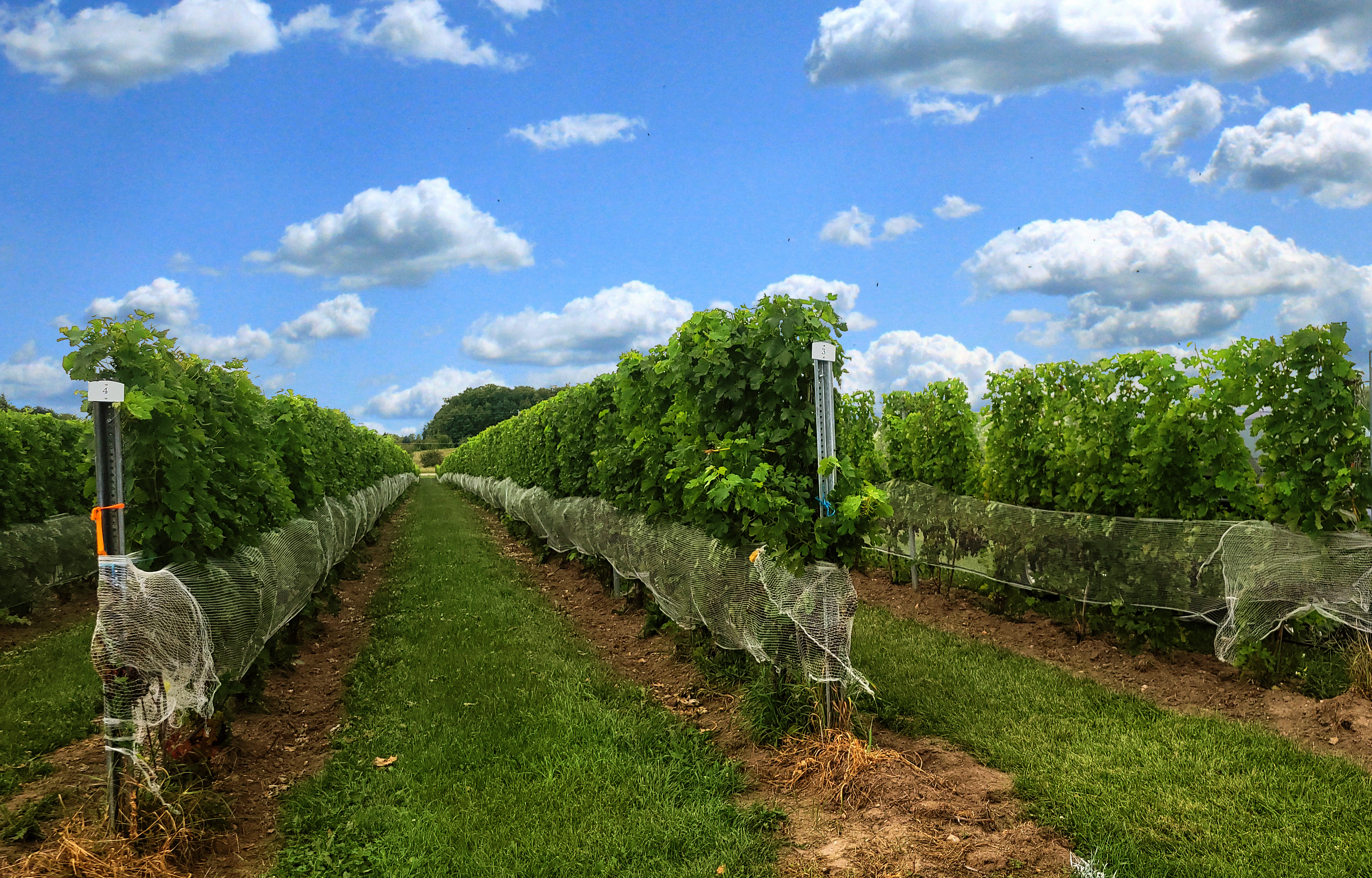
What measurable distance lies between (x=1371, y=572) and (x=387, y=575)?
11992 mm

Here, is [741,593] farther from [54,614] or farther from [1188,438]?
[54,614]

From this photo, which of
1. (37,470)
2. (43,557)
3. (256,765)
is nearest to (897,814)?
(256,765)

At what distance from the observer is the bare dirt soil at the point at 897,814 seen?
3598mm

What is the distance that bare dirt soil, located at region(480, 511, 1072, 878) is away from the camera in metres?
3.60

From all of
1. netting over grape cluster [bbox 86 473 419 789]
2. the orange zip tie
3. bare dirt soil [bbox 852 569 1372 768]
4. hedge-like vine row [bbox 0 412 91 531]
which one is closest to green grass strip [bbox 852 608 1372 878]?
bare dirt soil [bbox 852 569 1372 768]

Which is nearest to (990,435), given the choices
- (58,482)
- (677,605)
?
(677,605)

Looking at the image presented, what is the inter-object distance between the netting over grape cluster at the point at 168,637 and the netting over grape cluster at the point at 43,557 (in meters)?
6.39

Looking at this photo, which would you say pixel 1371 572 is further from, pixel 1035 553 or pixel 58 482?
pixel 58 482

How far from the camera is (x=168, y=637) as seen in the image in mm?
4109

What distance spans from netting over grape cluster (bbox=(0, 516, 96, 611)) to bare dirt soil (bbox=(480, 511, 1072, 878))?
30.1 feet

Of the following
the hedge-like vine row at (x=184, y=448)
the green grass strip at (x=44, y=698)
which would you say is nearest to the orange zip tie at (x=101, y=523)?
the hedge-like vine row at (x=184, y=448)

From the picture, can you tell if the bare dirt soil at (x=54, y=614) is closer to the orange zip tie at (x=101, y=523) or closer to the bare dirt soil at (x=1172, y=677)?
the orange zip tie at (x=101, y=523)

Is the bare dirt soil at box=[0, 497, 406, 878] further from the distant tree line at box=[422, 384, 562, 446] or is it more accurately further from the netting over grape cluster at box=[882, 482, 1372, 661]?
the distant tree line at box=[422, 384, 562, 446]

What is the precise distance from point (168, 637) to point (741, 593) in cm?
336
